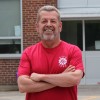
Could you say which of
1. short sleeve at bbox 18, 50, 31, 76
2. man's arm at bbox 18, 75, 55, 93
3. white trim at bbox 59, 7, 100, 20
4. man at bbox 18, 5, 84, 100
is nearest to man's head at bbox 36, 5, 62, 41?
man at bbox 18, 5, 84, 100

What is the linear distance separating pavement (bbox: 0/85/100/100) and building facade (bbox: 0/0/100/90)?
469 millimetres

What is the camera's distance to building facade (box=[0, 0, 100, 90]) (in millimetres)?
13805

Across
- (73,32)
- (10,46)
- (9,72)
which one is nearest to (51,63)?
(9,72)

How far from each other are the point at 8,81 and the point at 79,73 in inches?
402

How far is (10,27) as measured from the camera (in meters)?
14.1

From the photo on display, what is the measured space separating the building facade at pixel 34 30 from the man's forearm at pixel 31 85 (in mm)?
10017

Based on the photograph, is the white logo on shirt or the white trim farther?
the white trim

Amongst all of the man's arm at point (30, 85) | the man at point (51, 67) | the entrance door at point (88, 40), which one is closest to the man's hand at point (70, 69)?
the man at point (51, 67)

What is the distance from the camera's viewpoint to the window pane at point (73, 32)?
14.7m

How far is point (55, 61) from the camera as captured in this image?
3629 millimetres

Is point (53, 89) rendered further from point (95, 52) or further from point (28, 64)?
point (95, 52)

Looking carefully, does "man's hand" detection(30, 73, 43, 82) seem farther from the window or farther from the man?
the window

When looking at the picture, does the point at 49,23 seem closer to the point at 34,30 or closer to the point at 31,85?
the point at 31,85

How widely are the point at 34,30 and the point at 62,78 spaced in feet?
34.1
